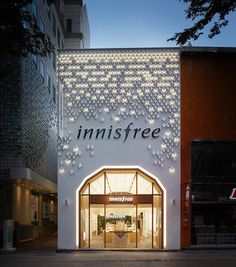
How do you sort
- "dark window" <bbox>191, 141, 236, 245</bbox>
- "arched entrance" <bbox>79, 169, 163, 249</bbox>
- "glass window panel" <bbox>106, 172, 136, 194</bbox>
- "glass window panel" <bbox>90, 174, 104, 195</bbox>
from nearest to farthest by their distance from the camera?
"dark window" <bbox>191, 141, 236, 245</bbox>
"arched entrance" <bbox>79, 169, 163, 249</bbox>
"glass window panel" <bbox>90, 174, 104, 195</bbox>
"glass window panel" <bbox>106, 172, 136, 194</bbox>

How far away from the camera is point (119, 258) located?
23203 millimetres

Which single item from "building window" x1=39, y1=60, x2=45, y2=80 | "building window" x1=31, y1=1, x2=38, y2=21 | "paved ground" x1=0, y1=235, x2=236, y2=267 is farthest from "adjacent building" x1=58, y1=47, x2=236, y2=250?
"building window" x1=39, y1=60, x2=45, y2=80

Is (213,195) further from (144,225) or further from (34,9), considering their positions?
(34,9)

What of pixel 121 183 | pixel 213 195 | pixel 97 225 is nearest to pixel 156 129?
pixel 121 183

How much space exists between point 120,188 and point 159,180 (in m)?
2.05

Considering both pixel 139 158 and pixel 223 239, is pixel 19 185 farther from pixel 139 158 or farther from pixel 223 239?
pixel 223 239

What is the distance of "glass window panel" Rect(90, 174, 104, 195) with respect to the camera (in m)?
26.4

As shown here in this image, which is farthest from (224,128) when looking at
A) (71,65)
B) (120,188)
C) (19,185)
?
(19,185)

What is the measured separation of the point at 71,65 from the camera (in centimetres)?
2616

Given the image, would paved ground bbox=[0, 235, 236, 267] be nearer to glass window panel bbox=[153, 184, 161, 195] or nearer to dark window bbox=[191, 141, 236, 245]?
dark window bbox=[191, 141, 236, 245]

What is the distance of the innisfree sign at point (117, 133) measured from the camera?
85.3 ft

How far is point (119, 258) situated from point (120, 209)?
154 inches

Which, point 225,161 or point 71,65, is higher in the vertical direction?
point 71,65

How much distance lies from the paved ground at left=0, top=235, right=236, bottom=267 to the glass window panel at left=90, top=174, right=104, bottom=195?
2.85 metres
